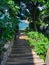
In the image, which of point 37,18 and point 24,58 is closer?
point 24,58

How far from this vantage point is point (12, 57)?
9.71 m

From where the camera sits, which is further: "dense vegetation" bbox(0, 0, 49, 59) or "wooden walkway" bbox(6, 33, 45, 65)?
"dense vegetation" bbox(0, 0, 49, 59)

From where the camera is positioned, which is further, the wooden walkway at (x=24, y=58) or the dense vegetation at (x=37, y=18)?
the dense vegetation at (x=37, y=18)

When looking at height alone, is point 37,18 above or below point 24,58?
above

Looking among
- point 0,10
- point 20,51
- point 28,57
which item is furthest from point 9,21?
point 20,51

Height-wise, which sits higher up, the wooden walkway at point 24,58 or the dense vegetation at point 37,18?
the dense vegetation at point 37,18

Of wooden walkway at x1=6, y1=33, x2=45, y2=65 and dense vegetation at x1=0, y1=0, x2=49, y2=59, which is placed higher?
dense vegetation at x1=0, y1=0, x2=49, y2=59

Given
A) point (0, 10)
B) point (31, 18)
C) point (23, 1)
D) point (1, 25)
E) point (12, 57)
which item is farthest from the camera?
point (31, 18)

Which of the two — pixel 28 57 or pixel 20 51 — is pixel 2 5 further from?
pixel 20 51

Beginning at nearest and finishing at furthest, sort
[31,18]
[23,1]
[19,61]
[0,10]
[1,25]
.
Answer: [1,25]
[0,10]
[19,61]
[23,1]
[31,18]

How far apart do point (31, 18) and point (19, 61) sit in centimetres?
984

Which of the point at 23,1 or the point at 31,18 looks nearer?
the point at 23,1

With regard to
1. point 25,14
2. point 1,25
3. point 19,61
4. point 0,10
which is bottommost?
point 19,61

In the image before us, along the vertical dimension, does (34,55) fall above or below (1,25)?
below
